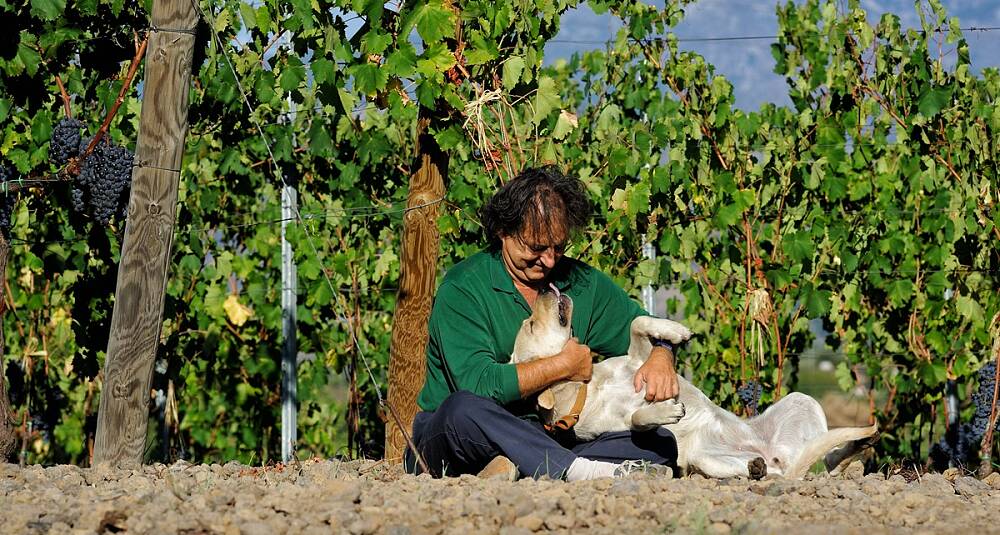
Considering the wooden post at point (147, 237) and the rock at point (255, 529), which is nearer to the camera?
the rock at point (255, 529)

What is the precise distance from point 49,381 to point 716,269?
472cm

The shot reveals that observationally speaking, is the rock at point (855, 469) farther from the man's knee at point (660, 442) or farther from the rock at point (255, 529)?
the rock at point (255, 529)

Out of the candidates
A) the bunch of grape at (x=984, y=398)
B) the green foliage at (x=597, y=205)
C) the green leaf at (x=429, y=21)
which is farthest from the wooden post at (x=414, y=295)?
the bunch of grape at (x=984, y=398)

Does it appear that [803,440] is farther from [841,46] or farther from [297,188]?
[297,188]

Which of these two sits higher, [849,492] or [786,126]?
[786,126]

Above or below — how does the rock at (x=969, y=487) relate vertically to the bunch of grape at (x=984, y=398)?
below

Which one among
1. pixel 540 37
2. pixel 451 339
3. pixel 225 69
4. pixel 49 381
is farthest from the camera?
pixel 49 381

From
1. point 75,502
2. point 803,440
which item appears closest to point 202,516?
point 75,502

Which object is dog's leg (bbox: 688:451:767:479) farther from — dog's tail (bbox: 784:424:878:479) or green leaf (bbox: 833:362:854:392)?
green leaf (bbox: 833:362:854:392)

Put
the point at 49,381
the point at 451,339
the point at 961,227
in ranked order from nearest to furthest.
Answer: the point at 451,339
the point at 961,227
the point at 49,381

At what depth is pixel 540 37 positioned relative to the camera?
5492mm

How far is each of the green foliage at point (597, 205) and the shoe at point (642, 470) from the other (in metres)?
1.64

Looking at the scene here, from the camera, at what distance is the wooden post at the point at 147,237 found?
469 cm

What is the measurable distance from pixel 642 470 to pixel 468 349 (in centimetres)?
80
